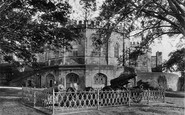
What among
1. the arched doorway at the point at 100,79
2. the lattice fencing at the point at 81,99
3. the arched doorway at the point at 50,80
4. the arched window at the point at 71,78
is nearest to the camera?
the lattice fencing at the point at 81,99

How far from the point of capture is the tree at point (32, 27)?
14.5m

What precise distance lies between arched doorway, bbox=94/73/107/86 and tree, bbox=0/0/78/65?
20566 mm

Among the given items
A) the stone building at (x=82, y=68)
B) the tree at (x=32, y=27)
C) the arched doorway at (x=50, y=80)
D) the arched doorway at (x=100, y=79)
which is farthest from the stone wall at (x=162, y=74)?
the tree at (x=32, y=27)

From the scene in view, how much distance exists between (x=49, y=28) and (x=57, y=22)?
0.77 meters

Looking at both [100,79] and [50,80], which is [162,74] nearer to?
[100,79]

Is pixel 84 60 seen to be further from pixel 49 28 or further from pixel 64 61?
pixel 49 28

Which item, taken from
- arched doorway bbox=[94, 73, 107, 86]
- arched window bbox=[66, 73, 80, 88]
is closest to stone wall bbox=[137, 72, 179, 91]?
arched doorway bbox=[94, 73, 107, 86]

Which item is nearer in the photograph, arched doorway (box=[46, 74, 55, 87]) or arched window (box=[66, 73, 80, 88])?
arched window (box=[66, 73, 80, 88])

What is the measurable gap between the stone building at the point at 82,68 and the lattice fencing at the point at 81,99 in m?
21.8

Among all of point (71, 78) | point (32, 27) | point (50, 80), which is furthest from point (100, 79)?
point (32, 27)

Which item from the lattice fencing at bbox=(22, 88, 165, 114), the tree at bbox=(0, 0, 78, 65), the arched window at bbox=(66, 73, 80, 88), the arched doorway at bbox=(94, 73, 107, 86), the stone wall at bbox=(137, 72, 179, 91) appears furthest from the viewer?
the stone wall at bbox=(137, 72, 179, 91)

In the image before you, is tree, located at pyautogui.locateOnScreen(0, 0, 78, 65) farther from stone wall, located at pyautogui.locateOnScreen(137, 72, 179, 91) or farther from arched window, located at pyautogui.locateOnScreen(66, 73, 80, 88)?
stone wall, located at pyautogui.locateOnScreen(137, 72, 179, 91)

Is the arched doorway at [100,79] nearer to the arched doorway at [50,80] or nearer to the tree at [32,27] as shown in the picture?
the arched doorway at [50,80]

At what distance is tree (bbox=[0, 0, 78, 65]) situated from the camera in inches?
570
